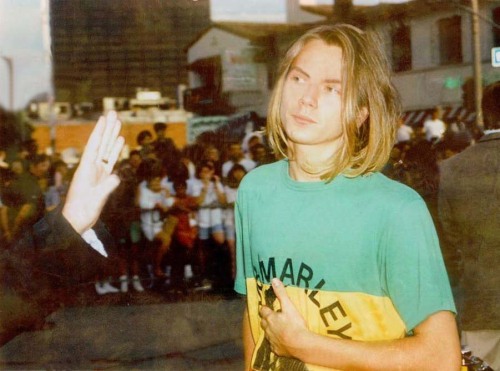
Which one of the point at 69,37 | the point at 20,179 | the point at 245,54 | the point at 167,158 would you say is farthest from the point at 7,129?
the point at 245,54

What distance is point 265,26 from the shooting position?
3977mm

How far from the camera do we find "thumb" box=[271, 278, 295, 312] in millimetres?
1432

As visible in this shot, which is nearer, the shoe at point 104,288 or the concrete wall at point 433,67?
the concrete wall at point 433,67

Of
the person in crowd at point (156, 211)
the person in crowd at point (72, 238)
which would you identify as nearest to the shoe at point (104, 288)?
the person in crowd at point (156, 211)

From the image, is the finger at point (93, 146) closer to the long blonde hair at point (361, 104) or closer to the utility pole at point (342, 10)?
the long blonde hair at point (361, 104)

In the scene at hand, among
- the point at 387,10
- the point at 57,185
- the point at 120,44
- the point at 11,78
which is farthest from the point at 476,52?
the point at 57,185

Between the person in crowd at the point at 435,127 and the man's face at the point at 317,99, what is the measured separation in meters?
3.41

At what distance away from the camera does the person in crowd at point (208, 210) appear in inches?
235

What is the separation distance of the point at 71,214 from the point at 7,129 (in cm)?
462

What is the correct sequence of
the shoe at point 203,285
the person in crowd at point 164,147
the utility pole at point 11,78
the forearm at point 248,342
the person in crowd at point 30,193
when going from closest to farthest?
the forearm at point 248,342 → the utility pole at point 11,78 → the person in crowd at point 30,193 → the person in crowd at point 164,147 → the shoe at point 203,285

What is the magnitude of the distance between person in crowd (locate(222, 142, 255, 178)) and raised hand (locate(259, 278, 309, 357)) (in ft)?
14.0

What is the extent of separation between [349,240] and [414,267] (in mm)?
145

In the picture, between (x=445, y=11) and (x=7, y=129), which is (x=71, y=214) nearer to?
(x=445, y=11)

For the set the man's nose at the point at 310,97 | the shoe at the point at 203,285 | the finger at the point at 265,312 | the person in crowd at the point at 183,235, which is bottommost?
the shoe at the point at 203,285
